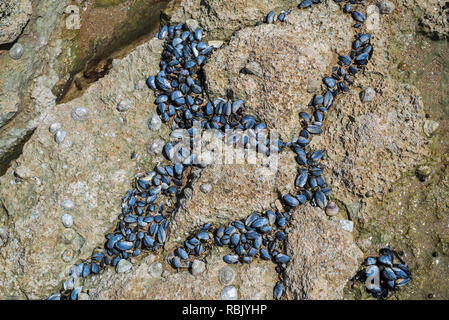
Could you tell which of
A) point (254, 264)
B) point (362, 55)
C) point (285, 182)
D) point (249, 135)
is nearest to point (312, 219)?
point (285, 182)

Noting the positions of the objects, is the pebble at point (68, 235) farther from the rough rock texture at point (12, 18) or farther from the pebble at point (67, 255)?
the rough rock texture at point (12, 18)

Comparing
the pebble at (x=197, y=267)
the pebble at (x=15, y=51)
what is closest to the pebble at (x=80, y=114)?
the pebble at (x=15, y=51)

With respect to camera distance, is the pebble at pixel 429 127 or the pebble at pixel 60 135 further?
the pebble at pixel 60 135

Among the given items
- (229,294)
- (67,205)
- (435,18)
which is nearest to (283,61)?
(435,18)

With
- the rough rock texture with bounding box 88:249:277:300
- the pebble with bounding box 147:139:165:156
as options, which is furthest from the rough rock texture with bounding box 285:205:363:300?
the pebble with bounding box 147:139:165:156

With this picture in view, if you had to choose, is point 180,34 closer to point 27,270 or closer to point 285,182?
point 285,182
